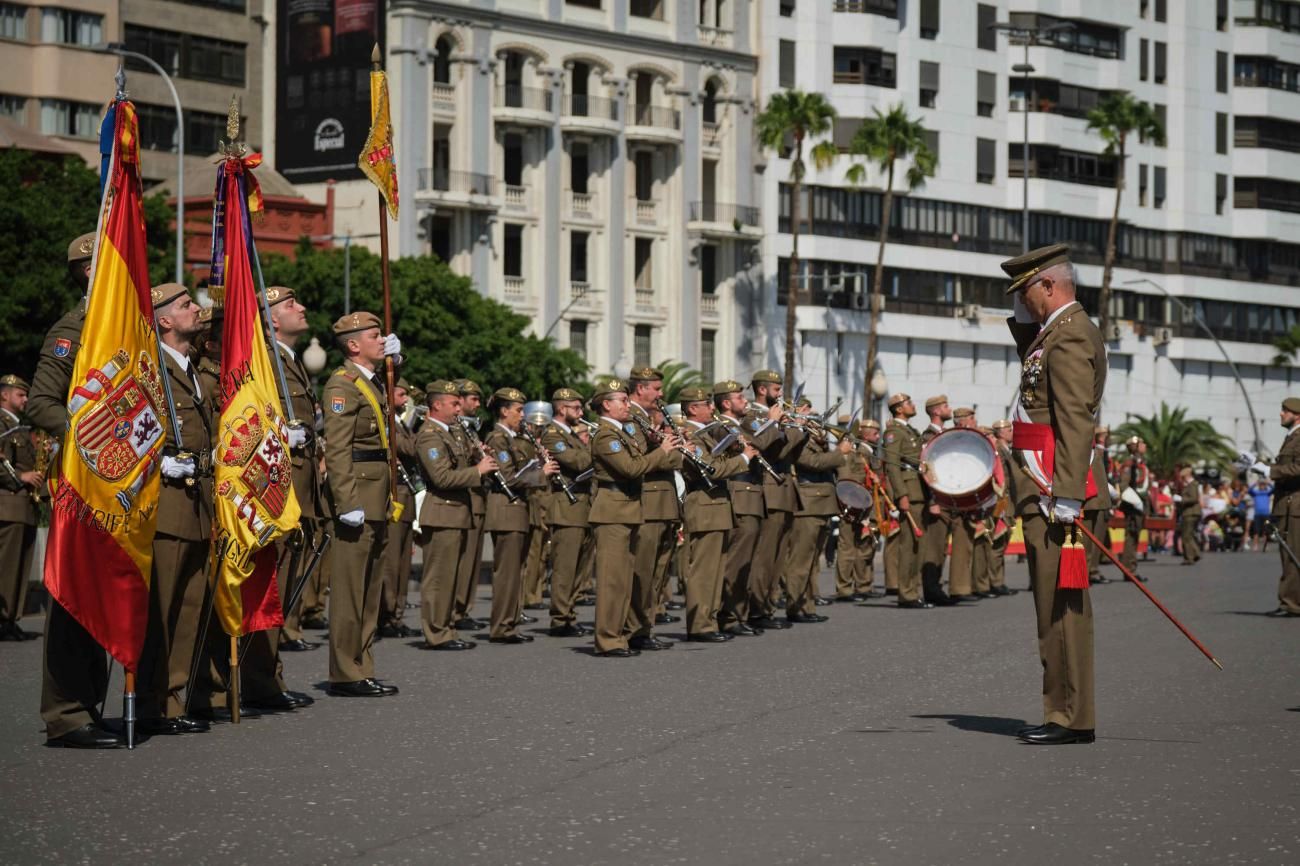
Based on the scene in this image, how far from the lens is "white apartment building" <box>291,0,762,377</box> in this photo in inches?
2783

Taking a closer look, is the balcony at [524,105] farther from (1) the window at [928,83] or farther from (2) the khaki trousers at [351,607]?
(2) the khaki trousers at [351,607]

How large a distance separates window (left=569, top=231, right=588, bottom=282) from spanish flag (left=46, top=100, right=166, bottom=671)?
2491 inches

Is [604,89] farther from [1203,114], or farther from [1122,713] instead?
[1122,713]

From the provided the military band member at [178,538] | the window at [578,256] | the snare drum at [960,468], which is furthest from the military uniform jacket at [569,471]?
the window at [578,256]

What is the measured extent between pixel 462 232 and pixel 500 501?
51.9 metres

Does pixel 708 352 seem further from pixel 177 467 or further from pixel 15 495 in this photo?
pixel 177 467

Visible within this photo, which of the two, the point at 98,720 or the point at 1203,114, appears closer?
the point at 98,720

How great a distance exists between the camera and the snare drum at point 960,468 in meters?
24.2

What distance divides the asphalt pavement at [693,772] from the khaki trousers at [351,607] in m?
0.29

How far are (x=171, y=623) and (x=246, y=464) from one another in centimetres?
94

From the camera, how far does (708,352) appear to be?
8006 cm

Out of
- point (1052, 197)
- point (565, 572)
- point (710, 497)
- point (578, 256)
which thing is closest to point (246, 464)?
point (710, 497)

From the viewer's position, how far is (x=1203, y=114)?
96750 mm

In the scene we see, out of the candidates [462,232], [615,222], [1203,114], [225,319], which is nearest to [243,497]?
[225,319]
